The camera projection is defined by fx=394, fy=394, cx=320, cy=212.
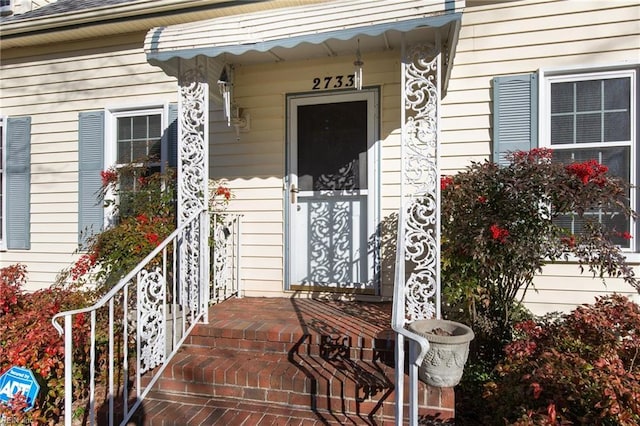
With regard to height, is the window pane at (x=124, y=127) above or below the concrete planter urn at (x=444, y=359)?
above

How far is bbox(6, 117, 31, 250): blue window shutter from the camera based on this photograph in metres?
5.23

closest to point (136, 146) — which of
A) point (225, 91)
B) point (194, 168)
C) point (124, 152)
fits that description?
point (124, 152)

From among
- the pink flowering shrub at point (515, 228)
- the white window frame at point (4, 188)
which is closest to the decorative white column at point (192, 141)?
the pink flowering shrub at point (515, 228)

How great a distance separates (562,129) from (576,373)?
2.44m

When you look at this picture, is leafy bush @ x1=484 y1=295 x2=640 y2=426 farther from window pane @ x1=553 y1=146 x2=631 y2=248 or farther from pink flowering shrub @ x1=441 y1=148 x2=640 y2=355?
window pane @ x1=553 y1=146 x2=631 y2=248

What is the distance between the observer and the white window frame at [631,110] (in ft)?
11.6

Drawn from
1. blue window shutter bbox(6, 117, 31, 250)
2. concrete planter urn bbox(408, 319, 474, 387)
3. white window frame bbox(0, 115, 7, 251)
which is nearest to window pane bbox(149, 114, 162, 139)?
blue window shutter bbox(6, 117, 31, 250)

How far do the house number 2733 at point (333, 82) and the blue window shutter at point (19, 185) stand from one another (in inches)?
157

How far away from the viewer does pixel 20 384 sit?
2.24 m

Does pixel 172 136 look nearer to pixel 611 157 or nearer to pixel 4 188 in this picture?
pixel 4 188

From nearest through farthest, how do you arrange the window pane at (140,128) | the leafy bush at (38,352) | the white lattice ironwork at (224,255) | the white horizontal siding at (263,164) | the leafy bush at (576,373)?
the leafy bush at (576,373), the leafy bush at (38,352), the white lattice ironwork at (224,255), the white horizontal siding at (263,164), the window pane at (140,128)

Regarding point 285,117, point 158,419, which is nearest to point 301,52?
point 285,117

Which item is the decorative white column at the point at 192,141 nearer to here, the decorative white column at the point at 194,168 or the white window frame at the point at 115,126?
the decorative white column at the point at 194,168

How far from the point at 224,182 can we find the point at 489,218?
2.84m
